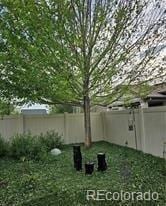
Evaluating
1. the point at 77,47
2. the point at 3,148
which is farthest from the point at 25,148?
the point at 77,47

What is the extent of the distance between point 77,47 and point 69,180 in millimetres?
4978

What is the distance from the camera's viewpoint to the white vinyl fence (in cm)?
869

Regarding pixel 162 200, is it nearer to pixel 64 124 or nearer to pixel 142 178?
pixel 142 178

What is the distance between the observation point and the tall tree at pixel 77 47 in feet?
27.1

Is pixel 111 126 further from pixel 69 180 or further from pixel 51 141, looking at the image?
pixel 69 180

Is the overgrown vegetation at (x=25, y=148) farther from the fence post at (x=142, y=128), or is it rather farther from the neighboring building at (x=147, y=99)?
the neighboring building at (x=147, y=99)

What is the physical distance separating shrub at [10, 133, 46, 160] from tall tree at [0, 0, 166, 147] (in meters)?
1.35

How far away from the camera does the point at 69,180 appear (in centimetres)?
639

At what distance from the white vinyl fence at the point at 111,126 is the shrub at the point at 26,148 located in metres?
1.99

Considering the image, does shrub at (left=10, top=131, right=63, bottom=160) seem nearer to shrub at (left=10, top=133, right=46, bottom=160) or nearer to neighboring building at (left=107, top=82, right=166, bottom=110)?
shrub at (left=10, top=133, right=46, bottom=160)

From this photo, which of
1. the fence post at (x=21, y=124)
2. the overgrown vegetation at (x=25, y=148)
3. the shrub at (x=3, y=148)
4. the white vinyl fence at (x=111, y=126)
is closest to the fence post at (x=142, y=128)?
the white vinyl fence at (x=111, y=126)

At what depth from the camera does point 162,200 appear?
509 centimetres

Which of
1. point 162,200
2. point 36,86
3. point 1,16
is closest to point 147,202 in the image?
point 162,200

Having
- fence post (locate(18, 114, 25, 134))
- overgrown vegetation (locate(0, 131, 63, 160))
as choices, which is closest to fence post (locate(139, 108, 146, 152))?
overgrown vegetation (locate(0, 131, 63, 160))
